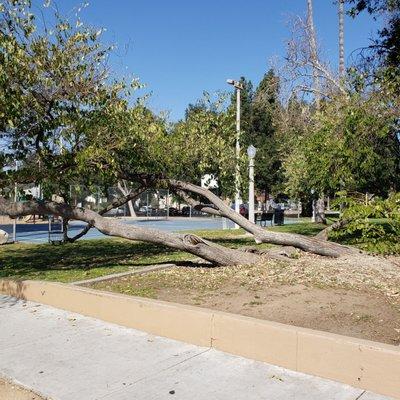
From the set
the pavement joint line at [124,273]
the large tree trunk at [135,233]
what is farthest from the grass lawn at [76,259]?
the large tree trunk at [135,233]

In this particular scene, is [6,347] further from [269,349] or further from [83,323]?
[269,349]

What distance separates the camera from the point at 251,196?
789 inches

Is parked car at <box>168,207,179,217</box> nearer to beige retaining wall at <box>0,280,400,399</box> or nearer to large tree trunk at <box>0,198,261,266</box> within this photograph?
large tree trunk at <box>0,198,261,266</box>

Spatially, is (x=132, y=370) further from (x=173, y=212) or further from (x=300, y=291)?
(x=173, y=212)

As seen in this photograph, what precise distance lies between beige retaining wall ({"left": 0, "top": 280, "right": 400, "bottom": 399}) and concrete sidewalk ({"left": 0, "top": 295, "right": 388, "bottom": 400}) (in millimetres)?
A: 99

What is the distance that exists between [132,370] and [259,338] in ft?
4.08

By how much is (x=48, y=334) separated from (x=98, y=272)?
400cm

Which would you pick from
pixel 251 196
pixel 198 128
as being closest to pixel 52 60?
pixel 198 128

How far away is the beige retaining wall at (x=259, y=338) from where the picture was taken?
4180mm

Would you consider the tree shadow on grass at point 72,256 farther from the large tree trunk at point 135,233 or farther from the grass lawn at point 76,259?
the large tree trunk at point 135,233

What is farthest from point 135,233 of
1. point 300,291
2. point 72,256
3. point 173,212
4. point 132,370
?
point 173,212

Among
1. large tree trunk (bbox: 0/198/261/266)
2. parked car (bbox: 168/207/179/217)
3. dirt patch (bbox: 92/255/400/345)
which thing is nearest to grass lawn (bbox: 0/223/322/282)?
large tree trunk (bbox: 0/198/261/266)

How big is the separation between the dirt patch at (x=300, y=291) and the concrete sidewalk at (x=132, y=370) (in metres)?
1.30

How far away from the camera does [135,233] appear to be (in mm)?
9500
